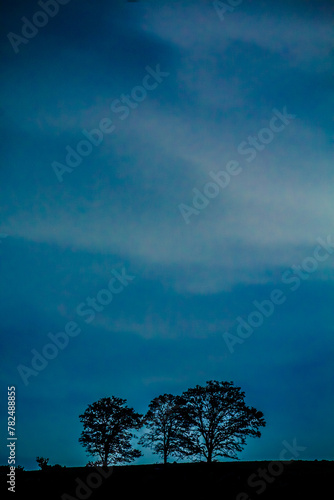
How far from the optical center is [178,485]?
1327 cm

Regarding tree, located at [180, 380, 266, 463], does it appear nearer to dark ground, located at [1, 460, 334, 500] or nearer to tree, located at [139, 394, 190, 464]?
tree, located at [139, 394, 190, 464]

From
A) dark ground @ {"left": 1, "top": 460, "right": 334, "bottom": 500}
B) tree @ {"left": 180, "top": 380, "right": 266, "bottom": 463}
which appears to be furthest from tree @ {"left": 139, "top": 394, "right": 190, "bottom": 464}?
dark ground @ {"left": 1, "top": 460, "right": 334, "bottom": 500}

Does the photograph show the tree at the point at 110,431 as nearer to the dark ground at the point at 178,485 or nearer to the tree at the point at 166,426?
the tree at the point at 166,426

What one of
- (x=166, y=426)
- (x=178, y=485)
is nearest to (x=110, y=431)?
(x=166, y=426)

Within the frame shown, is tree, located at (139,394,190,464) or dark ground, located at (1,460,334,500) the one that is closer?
dark ground, located at (1,460,334,500)

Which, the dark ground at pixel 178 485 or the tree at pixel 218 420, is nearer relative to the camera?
the dark ground at pixel 178 485

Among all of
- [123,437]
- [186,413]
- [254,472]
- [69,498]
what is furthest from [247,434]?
[69,498]

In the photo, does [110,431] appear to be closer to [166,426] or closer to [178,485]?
[166,426]

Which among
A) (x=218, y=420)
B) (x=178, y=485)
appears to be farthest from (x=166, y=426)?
(x=178, y=485)

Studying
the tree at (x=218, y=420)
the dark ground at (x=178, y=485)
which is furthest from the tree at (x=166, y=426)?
the dark ground at (x=178, y=485)

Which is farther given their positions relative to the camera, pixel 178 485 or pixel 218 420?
pixel 218 420

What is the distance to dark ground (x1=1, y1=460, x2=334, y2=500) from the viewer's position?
39.0 feet

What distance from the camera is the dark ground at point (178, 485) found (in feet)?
39.0

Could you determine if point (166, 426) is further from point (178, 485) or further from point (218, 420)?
point (178, 485)
